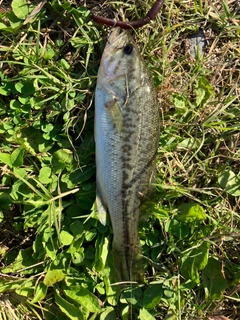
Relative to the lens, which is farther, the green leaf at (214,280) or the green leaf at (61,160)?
the green leaf at (214,280)

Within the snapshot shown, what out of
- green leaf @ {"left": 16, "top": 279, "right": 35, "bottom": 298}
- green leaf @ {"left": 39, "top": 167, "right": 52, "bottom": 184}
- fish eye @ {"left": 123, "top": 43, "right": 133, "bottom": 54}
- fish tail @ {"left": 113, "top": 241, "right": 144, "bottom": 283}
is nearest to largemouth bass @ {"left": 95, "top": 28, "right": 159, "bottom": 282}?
fish eye @ {"left": 123, "top": 43, "right": 133, "bottom": 54}

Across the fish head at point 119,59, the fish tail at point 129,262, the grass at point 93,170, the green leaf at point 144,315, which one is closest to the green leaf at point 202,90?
the grass at point 93,170

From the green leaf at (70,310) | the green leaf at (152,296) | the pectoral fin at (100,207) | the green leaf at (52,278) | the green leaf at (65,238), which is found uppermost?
the pectoral fin at (100,207)

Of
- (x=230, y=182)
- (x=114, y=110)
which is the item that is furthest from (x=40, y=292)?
(x=230, y=182)

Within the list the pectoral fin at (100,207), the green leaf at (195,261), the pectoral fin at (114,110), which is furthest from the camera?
the green leaf at (195,261)

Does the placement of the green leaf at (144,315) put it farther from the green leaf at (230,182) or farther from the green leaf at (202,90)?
the green leaf at (202,90)

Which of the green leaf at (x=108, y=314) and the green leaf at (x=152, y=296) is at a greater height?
the green leaf at (x=152, y=296)

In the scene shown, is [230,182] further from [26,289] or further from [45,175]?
[26,289]
